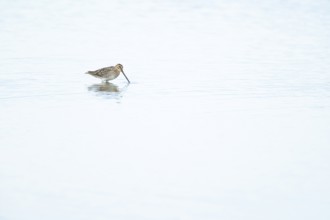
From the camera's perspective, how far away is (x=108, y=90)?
452 inches

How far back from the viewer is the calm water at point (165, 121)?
678cm

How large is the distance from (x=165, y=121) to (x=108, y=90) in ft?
7.83

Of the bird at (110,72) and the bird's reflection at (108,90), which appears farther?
the bird at (110,72)

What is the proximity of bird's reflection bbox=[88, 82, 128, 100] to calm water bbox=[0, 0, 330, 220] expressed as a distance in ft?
0.11

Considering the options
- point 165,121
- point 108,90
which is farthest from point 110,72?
point 165,121

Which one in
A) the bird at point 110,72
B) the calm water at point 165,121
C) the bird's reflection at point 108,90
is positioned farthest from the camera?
the bird at point 110,72

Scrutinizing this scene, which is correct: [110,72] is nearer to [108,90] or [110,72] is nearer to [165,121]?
[108,90]

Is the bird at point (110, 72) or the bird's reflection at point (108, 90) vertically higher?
the bird at point (110, 72)

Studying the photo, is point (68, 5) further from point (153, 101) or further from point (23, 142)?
point (23, 142)

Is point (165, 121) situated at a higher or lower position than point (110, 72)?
lower

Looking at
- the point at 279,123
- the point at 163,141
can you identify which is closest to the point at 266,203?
the point at 163,141

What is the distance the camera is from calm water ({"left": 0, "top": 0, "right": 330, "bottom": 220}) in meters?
6.78

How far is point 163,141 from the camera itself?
841 cm

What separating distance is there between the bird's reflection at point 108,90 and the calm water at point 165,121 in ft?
0.11
